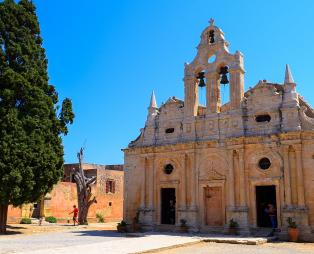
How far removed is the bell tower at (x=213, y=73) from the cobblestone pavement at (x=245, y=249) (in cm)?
793

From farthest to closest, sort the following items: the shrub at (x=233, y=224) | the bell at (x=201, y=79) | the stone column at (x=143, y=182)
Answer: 1. the bell at (x=201, y=79)
2. the stone column at (x=143, y=182)
3. the shrub at (x=233, y=224)

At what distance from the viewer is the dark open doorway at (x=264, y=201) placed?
19.5m

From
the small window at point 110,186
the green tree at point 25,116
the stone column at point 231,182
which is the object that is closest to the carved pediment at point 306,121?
the stone column at point 231,182

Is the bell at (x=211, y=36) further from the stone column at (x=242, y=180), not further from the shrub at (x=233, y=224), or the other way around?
the shrub at (x=233, y=224)

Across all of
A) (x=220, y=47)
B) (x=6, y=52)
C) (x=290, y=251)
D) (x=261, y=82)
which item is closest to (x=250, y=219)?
(x=290, y=251)

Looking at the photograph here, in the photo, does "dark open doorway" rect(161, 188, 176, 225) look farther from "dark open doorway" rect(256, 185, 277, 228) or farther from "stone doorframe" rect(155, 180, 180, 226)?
"dark open doorway" rect(256, 185, 277, 228)

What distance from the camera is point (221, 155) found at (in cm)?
2084

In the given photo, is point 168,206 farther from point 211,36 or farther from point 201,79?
point 211,36

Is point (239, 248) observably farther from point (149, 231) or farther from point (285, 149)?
point (149, 231)

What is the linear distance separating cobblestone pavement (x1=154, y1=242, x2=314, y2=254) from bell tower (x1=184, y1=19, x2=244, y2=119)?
7932 millimetres

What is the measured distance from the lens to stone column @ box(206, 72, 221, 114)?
21.9 metres

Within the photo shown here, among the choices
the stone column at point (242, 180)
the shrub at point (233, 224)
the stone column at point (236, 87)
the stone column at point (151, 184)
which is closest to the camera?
the shrub at point (233, 224)

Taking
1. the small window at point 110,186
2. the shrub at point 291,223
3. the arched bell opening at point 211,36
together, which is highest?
the arched bell opening at point 211,36

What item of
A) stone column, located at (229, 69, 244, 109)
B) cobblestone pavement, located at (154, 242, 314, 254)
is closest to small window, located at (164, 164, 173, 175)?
stone column, located at (229, 69, 244, 109)
